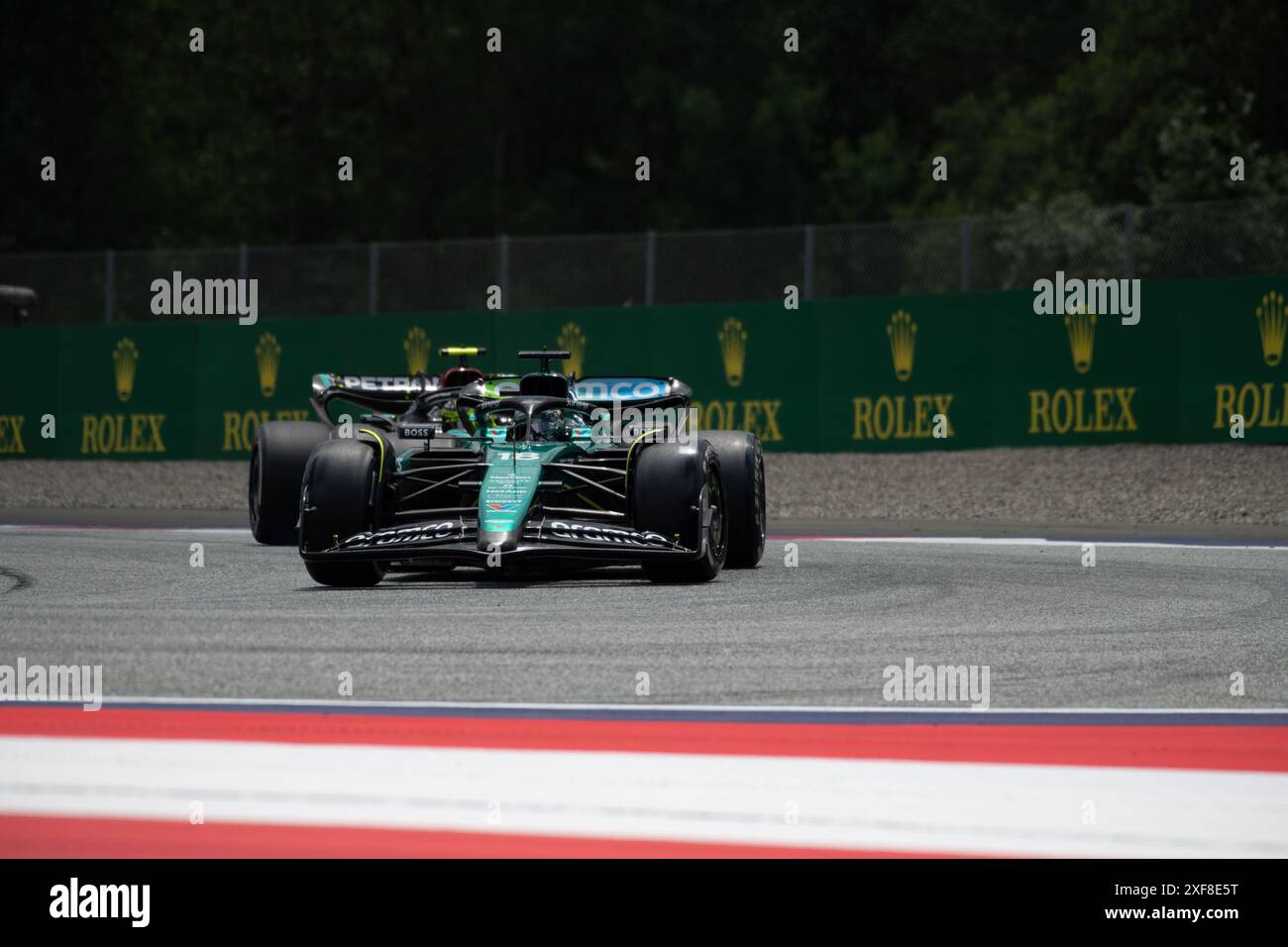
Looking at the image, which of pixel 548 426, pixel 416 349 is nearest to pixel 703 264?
pixel 416 349

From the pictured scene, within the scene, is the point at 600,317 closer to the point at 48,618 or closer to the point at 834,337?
the point at 834,337

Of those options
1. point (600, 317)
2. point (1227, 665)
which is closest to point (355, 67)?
point (600, 317)

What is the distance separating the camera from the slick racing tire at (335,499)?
1260 centimetres

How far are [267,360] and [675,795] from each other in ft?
74.9

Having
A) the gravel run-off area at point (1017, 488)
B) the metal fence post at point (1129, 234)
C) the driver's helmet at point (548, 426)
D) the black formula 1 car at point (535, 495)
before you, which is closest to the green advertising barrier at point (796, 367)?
the gravel run-off area at point (1017, 488)

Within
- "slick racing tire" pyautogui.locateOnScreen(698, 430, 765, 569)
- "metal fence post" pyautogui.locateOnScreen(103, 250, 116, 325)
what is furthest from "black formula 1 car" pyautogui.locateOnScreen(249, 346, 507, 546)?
"metal fence post" pyautogui.locateOnScreen(103, 250, 116, 325)

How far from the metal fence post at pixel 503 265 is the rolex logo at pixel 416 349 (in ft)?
3.76

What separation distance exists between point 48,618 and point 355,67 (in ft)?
162

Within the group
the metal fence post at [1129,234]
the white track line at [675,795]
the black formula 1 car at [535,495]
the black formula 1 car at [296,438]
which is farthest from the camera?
the metal fence post at [1129,234]

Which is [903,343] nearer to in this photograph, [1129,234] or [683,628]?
[1129,234]

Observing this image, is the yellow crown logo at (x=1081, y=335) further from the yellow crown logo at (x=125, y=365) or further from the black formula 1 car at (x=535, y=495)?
the yellow crown logo at (x=125, y=365)

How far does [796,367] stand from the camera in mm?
24312

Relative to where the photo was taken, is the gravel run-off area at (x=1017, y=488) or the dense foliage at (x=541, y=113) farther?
the dense foliage at (x=541, y=113)

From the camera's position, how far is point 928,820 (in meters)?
5.46
